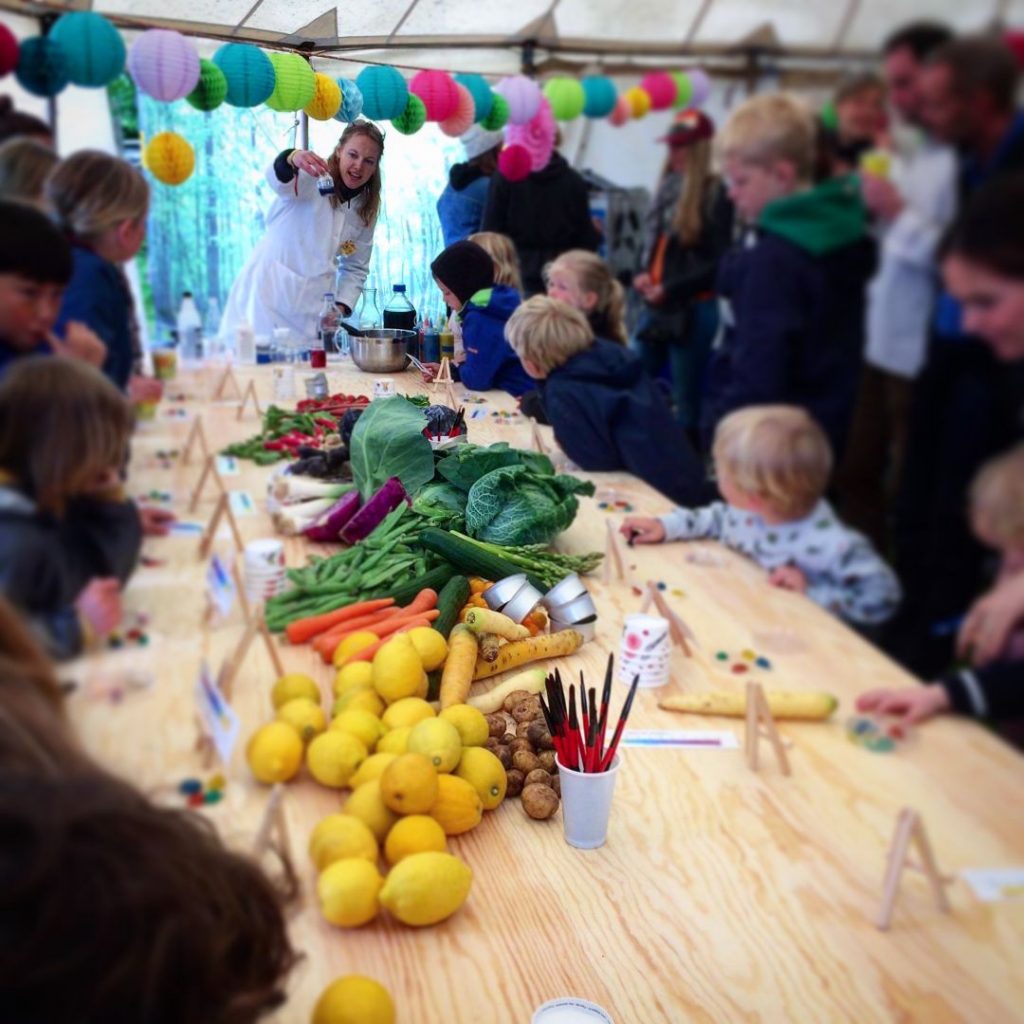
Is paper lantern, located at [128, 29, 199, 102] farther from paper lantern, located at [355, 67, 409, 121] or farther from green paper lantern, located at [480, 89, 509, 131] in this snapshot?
green paper lantern, located at [480, 89, 509, 131]

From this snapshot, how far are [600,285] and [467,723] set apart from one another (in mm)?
663

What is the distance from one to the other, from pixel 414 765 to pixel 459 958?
24 centimetres

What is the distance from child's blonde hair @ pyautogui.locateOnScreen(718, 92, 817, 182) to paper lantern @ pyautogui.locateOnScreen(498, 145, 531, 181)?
1.31 ft

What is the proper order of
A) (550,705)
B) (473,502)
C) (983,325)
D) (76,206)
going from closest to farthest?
(983,325) < (76,206) < (550,705) < (473,502)

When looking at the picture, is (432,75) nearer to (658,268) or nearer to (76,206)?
(658,268)

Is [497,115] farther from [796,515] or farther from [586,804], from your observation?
[586,804]

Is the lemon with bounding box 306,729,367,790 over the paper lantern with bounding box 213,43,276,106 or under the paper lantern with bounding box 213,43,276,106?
under

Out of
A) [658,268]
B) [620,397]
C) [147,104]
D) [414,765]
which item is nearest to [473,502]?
[620,397]

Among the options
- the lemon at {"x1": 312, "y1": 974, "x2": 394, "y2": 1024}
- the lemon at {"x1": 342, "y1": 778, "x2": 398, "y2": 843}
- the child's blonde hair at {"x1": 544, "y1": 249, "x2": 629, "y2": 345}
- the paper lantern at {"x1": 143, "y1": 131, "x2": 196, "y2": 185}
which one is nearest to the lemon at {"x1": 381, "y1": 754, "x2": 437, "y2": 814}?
the lemon at {"x1": 342, "y1": 778, "x2": 398, "y2": 843}

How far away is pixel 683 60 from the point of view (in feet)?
3.22

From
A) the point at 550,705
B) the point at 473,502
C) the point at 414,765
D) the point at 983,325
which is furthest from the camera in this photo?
the point at 473,502

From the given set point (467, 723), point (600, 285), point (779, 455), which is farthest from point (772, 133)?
point (467, 723)

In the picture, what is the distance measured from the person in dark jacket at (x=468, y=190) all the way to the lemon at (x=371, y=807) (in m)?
0.71

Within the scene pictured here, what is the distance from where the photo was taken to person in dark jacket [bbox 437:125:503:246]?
1.29 metres
